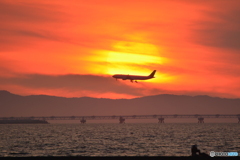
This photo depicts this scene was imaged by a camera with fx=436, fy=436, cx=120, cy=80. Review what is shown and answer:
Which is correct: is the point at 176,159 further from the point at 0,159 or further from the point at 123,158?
the point at 0,159

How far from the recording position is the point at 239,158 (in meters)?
43.3

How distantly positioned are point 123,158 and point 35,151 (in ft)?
170

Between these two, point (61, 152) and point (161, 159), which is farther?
point (61, 152)

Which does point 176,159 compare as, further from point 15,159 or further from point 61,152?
point 61,152

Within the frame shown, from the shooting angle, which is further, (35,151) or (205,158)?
(35,151)

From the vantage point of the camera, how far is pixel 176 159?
4281 cm

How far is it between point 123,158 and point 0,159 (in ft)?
40.7

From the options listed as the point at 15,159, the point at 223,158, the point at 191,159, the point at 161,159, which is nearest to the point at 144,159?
the point at 161,159

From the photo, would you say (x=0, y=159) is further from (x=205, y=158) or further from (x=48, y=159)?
(x=205, y=158)

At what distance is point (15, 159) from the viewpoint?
4338 cm

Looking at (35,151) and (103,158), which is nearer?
(103,158)

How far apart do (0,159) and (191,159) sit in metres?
19.0

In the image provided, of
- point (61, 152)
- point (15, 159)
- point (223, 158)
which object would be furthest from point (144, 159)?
point (61, 152)

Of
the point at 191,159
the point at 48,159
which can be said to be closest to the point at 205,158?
the point at 191,159
